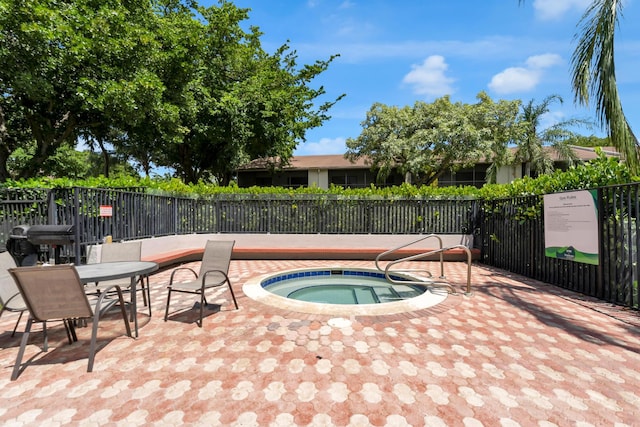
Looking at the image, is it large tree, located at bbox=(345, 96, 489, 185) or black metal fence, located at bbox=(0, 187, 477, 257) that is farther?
large tree, located at bbox=(345, 96, 489, 185)

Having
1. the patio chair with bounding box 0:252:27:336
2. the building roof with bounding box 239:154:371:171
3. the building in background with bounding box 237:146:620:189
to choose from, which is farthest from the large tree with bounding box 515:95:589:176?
the patio chair with bounding box 0:252:27:336

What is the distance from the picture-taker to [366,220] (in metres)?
10.6

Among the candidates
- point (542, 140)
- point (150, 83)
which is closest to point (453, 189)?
point (150, 83)

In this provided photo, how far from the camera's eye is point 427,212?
10547 millimetres

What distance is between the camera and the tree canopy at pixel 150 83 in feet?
36.6

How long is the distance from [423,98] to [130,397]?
24587 mm

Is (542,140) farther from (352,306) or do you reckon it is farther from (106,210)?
(106,210)

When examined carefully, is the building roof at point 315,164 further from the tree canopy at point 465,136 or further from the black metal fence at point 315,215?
the black metal fence at point 315,215

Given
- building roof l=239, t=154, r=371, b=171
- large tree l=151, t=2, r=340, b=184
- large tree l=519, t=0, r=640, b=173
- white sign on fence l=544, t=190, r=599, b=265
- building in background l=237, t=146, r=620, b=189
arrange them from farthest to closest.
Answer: building roof l=239, t=154, r=371, b=171, building in background l=237, t=146, r=620, b=189, large tree l=151, t=2, r=340, b=184, large tree l=519, t=0, r=640, b=173, white sign on fence l=544, t=190, r=599, b=265

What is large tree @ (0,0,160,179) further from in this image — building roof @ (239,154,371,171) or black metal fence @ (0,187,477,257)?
building roof @ (239,154,371,171)

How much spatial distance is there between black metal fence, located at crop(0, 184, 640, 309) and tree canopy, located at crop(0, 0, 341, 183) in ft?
20.9

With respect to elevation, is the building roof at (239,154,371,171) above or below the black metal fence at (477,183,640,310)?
above

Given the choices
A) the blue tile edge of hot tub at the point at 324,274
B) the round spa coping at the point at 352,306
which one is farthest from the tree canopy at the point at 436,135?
the round spa coping at the point at 352,306

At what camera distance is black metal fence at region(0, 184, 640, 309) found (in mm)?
4863
